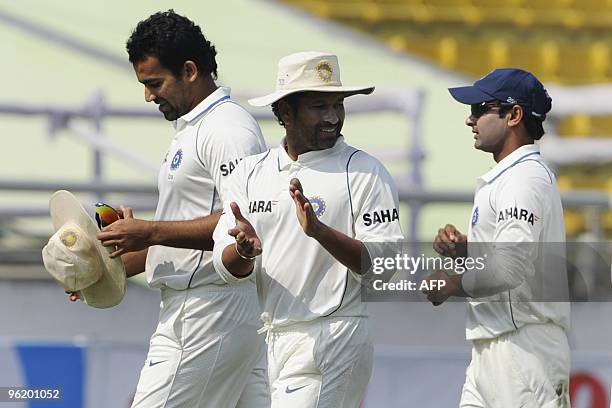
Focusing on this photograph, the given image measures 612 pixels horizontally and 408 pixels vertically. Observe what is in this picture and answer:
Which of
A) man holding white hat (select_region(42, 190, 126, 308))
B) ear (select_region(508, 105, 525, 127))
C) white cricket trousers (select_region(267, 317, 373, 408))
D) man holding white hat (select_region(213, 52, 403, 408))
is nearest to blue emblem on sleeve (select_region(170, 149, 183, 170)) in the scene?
man holding white hat (select_region(42, 190, 126, 308))

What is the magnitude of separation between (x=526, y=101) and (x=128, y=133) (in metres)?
5.66

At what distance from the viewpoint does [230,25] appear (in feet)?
37.1

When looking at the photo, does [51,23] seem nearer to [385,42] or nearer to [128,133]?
[128,133]

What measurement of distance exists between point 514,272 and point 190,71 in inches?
51.1

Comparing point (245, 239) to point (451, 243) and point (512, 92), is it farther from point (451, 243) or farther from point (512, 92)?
point (512, 92)

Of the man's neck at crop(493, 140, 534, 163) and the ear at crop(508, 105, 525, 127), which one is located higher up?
the ear at crop(508, 105, 525, 127)

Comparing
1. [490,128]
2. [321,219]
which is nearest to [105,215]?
[321,219]

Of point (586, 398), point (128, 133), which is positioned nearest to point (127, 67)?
point (128, 133)

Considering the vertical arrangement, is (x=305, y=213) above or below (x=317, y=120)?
below

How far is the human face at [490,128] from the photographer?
4.56 metres

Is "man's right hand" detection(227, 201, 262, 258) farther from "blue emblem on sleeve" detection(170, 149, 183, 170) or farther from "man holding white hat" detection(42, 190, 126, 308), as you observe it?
"man holding white hat" detection(42, 190, 126, 308)

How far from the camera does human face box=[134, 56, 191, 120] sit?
480 centimetres

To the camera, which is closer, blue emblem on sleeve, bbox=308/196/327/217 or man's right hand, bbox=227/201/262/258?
man's right hand, bbox=227/201/262/258

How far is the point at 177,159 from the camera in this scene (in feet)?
15.6
